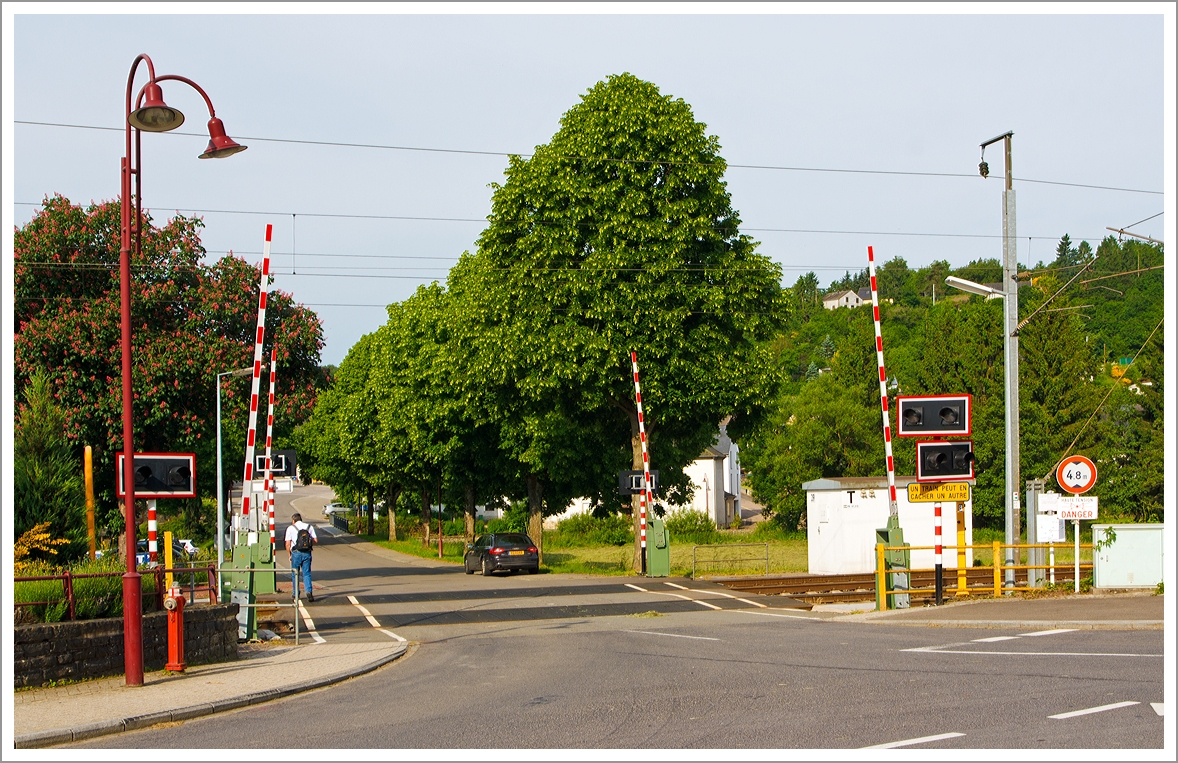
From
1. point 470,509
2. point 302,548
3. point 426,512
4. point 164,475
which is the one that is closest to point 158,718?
point 164,475

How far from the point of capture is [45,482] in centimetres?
1806

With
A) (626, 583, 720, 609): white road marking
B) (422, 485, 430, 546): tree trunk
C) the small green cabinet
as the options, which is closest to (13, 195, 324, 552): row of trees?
the small green cabinet

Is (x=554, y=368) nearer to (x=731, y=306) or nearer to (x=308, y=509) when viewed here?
(x=731, y=306)

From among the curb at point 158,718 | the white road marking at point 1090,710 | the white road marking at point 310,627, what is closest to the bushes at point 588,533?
the white road marking at point 310,627

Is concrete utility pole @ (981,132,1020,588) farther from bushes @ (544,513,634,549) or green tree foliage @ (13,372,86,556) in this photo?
bushes @ (544,513,634,549)

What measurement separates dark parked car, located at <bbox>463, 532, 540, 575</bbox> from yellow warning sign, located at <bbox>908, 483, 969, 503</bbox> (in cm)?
1788

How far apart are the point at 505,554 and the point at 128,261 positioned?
79.5ft

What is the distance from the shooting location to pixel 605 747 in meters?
8.41

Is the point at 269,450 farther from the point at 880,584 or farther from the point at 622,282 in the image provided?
the point at 622,282

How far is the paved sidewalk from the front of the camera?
17.0 metres

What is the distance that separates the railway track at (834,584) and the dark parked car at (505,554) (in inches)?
323

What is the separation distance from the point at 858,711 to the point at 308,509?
135m

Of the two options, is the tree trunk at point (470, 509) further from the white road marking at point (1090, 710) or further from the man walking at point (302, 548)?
the white road marking at point (1090, 710)

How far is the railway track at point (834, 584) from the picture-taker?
25.5m
